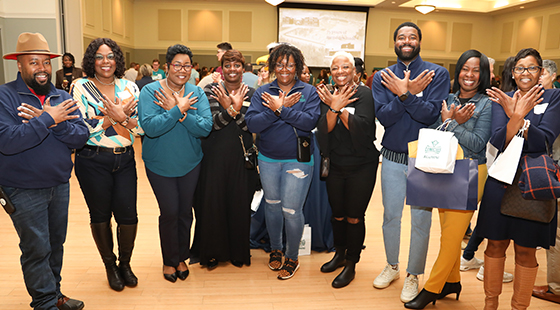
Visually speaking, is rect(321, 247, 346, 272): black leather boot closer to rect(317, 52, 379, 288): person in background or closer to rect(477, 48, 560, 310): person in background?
rect(317, 52, 379, 288): person in background

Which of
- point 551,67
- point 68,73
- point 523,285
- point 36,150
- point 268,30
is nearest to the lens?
point 36,150

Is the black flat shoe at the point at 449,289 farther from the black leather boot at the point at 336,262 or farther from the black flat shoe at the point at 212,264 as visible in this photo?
the black flat shoe at the point at 212,264

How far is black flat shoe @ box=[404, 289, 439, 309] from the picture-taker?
102 inches

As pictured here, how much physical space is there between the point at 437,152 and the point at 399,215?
727mm

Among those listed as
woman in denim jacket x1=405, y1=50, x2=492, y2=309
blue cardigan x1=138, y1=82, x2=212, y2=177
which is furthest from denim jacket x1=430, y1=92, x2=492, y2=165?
blue cardigan x1=138, y1=82, x2=212, y2=177

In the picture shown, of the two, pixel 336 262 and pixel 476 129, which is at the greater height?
pixel 476 129

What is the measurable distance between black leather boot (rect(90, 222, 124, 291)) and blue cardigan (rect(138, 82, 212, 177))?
53cm

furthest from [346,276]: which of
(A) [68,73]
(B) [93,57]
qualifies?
(A) [68,73]

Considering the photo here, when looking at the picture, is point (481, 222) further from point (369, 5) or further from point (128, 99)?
point (369, 5)

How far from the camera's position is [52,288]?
2.30 meters

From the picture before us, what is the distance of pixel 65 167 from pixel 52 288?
0.73 meters

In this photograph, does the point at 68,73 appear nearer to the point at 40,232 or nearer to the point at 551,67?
the point at 40,232

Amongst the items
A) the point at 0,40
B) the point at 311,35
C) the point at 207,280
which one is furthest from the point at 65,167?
the point at 311,35

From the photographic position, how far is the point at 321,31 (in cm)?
1561
